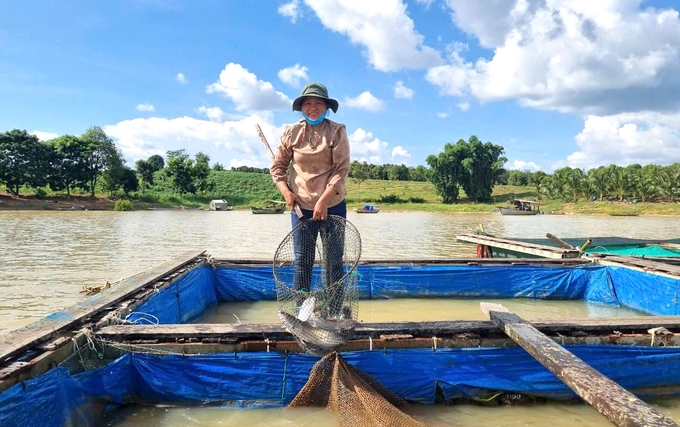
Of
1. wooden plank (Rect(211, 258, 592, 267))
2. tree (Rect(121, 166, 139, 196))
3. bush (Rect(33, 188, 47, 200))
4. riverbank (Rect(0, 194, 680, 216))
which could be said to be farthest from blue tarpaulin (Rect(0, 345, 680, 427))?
tree (Rect(121, 166, 139, 196))

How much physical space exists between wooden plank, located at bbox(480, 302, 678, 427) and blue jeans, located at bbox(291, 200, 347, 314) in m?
1.27

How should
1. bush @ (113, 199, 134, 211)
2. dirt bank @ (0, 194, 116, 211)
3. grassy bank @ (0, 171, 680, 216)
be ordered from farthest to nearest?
grassy bank @ (0, 171, 680, 216), bush @ (113, 199, 134, 211), dirt bank @ (0, 194, 116, 211)

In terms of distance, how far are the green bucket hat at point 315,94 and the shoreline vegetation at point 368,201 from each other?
1586 inches

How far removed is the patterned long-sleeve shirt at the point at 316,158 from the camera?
321cm

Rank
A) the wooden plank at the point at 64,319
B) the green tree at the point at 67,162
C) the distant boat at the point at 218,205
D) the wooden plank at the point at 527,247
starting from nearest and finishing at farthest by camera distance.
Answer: the wooden plank at the point at 64,319 < the wooden plank at the point at 527,247 < the green tree at the point at 67,162 < the distant boat at the point at 218,205

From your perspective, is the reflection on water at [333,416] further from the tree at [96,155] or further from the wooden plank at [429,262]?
the tree at [96,155]

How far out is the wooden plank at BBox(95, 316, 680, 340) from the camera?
296 cm

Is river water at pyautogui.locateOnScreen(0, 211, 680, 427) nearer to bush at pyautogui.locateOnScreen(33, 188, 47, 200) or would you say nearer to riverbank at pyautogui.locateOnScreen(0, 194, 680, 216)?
riverbank at pyautogui.locateOnScreen(0, 194, 680, 216)

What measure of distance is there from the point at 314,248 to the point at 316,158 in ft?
2.30

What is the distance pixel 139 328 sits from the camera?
2975mm

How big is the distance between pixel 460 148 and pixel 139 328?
51163mm

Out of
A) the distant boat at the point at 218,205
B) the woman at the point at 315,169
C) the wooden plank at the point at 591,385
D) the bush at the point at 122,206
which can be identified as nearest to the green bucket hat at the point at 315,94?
the woman at the point at 315,169

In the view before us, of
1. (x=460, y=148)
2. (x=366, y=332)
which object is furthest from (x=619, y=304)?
(x=460, y=148)

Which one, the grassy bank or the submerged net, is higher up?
the grassy bank
